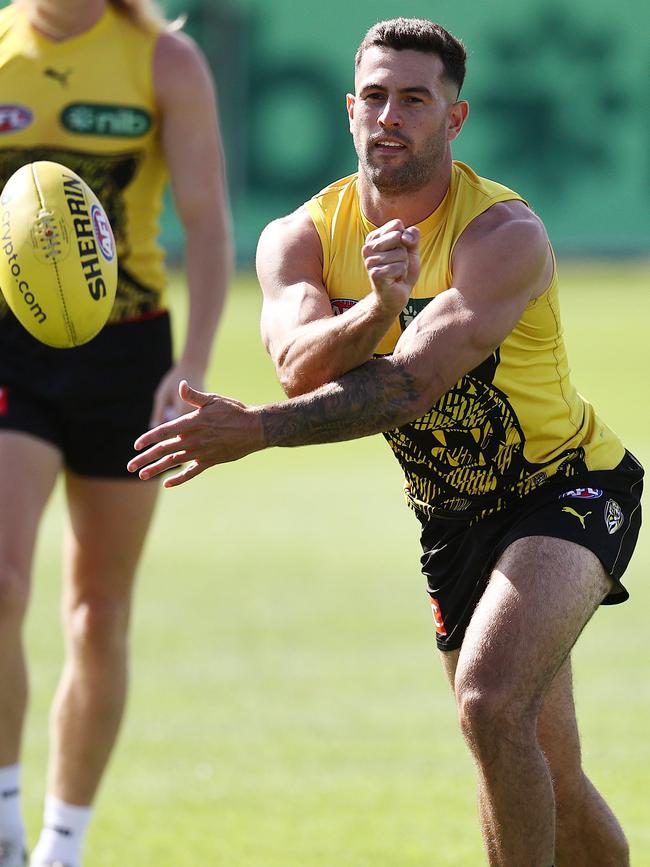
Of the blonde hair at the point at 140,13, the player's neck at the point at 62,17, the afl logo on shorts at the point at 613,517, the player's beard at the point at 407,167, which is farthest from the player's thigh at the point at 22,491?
the afl logo on shorts at the point at 613,517

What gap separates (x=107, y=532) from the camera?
568 centimetres

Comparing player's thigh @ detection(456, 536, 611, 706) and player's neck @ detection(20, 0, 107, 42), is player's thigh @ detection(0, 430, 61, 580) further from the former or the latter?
player's thigh @ detection(456, 536, 611, 706)

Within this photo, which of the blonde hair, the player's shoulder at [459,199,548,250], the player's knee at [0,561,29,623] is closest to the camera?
the player's shoulder at [459,199,548,250]

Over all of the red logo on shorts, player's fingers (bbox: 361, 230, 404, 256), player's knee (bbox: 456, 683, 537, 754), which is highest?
player's fingers (bbox: 361, 230, 404, 256)

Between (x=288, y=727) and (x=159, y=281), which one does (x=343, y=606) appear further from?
(x=159, y=281)

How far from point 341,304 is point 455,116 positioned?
637mm

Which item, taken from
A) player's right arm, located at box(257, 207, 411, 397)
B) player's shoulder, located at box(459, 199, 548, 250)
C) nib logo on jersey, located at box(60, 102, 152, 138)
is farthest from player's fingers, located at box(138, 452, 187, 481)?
nib logo on jersey, located at box(60, 102, 152, 138)

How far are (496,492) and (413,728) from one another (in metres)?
2.78

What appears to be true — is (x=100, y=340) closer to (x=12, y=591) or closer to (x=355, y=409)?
(x=12, y=591)

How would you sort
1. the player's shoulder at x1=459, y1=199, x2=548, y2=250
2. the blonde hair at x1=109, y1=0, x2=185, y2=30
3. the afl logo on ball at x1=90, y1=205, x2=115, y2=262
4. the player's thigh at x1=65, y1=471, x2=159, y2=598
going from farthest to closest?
the blonde hair at x1=109, y1=0, x2=185, y2=30, the player's thigh at x1=65, y1=471, x2=159, y2=598, the afl logo on ball at x1=90, y1=205, x2=115, y2=262, the player's shoulder at x1=459, y1=199, x2=548, y2=250

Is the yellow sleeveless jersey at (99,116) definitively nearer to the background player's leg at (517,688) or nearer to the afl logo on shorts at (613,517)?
the afl logo on shorts at (613,517)

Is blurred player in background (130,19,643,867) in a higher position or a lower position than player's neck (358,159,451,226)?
lower

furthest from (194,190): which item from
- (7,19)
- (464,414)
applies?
(464,414)

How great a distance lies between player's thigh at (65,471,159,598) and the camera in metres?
5.70
